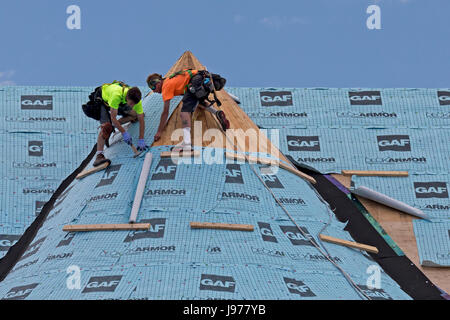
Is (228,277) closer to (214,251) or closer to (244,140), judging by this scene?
(214,251)

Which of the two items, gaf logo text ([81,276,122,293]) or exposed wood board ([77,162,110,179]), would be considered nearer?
gaf logo text ([81,276,122,293])

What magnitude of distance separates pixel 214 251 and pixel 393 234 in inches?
Result: 193

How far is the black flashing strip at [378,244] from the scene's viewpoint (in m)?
11.3

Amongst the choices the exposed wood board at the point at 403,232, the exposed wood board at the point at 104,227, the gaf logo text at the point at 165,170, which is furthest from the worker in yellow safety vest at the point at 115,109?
the exposed wood board at the point at 403,232

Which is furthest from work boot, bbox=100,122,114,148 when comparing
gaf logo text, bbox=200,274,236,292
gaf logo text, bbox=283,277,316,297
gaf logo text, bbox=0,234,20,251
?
gaf logo text, bbox=283,277,316,297

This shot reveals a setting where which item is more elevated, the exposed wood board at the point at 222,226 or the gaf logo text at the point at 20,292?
the exposed wood board at the point at 222,226

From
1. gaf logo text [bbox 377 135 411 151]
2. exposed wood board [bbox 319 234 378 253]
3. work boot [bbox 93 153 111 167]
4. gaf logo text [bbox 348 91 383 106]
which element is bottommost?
exposed wood board [bbox 319 234 378 253]

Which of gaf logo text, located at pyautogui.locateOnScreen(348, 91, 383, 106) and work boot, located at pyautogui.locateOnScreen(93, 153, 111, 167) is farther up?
gaf logo text, located at pyautogui.locateOnScreen(348, 91, 383, 106)

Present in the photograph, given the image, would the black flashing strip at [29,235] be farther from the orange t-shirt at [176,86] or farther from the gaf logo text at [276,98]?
the gaf logo text at [276,98]

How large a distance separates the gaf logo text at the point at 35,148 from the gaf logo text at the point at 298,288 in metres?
7.00

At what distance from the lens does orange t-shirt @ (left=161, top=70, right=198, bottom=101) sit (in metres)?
11.2

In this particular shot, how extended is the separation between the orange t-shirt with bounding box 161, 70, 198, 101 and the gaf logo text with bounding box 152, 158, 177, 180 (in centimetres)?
107

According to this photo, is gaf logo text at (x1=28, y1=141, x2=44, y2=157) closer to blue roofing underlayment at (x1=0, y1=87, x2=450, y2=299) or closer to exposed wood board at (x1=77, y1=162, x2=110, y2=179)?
blue roofing underlayment at (x1=0, y1=87, x2=450, y2=299)
